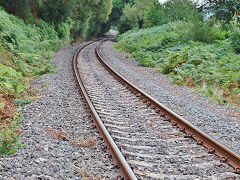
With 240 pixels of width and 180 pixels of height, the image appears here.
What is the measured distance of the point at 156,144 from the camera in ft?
14.4

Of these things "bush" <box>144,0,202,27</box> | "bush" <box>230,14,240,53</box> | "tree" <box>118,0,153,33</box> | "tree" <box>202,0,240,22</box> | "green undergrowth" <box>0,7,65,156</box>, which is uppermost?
"tree" <box>118,0,153,33</box>

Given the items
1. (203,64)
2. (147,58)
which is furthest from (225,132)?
(147,58)

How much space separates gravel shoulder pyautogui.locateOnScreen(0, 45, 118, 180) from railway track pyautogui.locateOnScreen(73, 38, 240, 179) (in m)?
0.27

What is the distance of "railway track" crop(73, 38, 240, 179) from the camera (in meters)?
3.49

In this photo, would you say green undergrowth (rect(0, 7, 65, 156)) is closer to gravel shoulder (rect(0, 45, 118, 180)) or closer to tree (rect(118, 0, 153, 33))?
gravel shoulder (rect(0, 45, 118, 180))

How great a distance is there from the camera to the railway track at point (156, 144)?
349cm

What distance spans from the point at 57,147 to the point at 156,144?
1865 mm

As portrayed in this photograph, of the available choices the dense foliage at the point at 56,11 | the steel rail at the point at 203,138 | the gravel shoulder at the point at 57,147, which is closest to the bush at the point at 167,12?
the dense foliage at the point at 56,11

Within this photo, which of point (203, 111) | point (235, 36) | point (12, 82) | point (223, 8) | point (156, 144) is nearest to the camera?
point (156, 144)

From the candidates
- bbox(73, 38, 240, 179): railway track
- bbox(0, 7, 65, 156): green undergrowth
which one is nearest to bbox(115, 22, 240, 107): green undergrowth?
bbox(73, 38, 240, 179): railway track

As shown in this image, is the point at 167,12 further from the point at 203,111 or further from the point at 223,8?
the point at 203,111

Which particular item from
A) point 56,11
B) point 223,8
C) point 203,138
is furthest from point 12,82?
point 56,11

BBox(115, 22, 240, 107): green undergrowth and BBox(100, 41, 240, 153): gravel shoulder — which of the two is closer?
BBox(100, 41, 240, 153): gravel shoulder

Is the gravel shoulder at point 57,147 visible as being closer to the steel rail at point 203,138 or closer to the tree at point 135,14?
the steel rail at point 203,138
